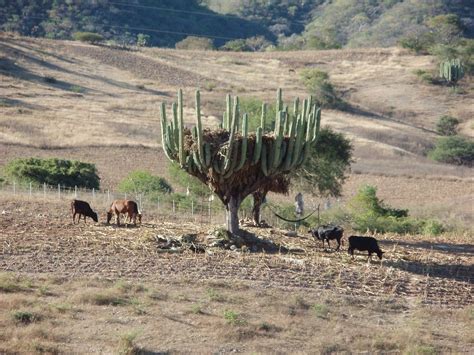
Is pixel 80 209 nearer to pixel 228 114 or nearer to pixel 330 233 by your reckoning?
pixel 228 114

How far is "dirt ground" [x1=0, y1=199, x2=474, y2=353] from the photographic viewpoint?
1780 centimetres

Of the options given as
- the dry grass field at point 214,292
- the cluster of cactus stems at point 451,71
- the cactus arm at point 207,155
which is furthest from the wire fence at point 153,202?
the cluster of cactus stems at point 451,71

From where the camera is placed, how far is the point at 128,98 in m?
77.6

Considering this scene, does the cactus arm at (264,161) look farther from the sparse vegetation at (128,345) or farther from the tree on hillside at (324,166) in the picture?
the tree on hillside at (324,166)

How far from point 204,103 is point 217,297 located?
59.3 meters

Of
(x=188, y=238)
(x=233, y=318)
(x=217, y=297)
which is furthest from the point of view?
(x=188, y=238)

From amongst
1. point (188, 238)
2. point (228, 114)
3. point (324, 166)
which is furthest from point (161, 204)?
point (188, 238)

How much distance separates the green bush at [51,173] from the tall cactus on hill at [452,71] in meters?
57.5

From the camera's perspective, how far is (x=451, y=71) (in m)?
93.1

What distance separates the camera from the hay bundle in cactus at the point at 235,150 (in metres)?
23.4

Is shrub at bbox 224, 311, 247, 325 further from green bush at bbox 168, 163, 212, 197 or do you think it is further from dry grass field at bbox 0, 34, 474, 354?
green bush at bbox 168, 163, 212, 197

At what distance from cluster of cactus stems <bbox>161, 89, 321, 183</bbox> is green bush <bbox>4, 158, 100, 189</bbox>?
1637cm

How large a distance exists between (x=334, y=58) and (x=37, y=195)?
258ft

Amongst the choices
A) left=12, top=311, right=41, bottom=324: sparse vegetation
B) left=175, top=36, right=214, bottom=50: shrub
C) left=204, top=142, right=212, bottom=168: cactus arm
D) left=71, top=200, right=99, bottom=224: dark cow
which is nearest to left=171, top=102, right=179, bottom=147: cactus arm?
left=204, top=142, right=212, bottom=168: cactus arm
